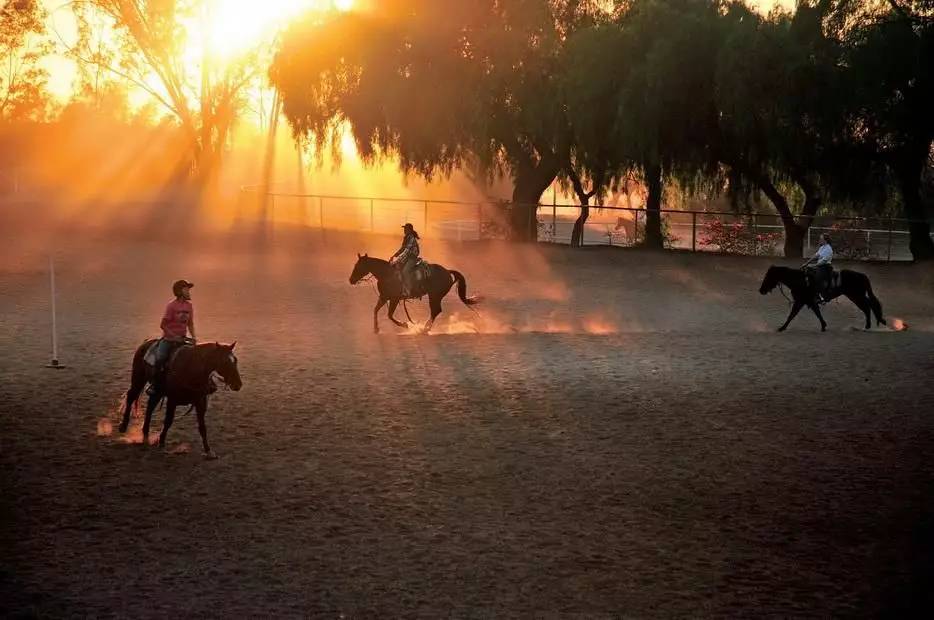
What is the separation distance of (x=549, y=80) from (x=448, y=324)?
62.7 feet

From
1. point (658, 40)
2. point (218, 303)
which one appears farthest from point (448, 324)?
point (658, 40)

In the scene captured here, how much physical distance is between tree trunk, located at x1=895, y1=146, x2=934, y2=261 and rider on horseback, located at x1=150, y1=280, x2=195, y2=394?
31331mm

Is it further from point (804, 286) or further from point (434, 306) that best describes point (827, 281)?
point (434, 306)

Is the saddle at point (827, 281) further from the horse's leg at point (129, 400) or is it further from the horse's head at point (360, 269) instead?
the horse's leg at point (129, 400)

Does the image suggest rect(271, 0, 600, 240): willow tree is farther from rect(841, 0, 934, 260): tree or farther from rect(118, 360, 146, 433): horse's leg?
rect(118, 360, 146, 433): horse's leg

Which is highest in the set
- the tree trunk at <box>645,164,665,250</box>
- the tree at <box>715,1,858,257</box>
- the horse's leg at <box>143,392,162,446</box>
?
the tree at <box>715,1,858,257</box>

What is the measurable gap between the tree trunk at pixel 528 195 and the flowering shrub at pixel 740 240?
663cm

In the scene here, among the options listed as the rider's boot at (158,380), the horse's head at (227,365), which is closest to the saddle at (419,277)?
the rider's boot at (158,380)

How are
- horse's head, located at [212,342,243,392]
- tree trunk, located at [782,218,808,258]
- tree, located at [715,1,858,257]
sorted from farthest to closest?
tree trunk, located at [782,218,808,258] < tree, located at [715,1,858,257] < horse's head, located at [212,342,243,392]

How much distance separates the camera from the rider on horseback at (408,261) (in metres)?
21.1

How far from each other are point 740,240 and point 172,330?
3121 cm

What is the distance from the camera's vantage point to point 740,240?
130ft

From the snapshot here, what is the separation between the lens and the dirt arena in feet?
25.5

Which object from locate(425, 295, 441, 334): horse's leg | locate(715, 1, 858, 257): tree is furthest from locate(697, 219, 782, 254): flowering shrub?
locate(425, 295, 441, 334): horse's leg
